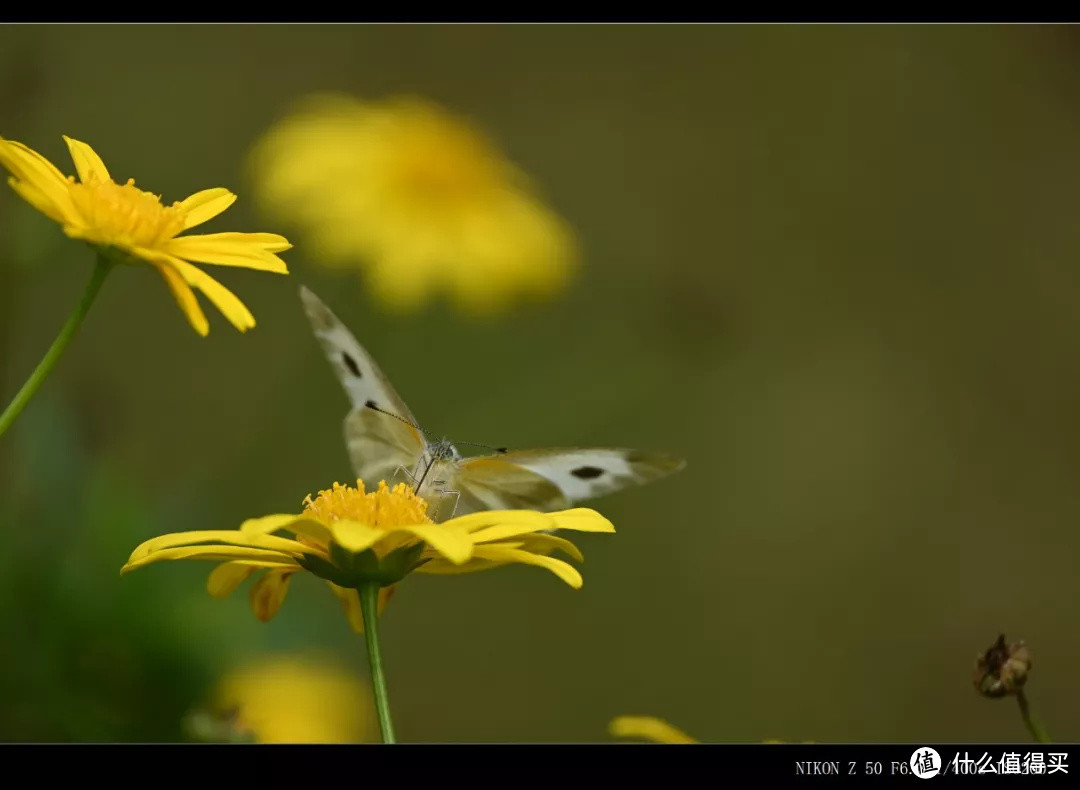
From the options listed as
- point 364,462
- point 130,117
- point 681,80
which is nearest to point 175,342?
point 130,117

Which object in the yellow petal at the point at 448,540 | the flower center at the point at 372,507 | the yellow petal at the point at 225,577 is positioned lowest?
the yellow petal at the point at 448,540

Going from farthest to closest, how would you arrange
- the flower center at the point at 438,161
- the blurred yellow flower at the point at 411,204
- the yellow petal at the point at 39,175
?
the flower center at the point at 438,161, the blurred yellow flower at the point at 411,204, the yellow petal at the point at 39,175

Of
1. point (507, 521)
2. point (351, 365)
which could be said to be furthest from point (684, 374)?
point (507, 521)

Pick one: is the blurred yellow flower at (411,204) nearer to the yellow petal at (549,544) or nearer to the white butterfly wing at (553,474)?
the white butterfly wing at (553,474)

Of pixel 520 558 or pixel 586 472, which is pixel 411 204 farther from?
pixel 520 558

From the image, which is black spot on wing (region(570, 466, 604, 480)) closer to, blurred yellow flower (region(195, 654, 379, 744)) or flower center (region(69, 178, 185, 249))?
flower center (region(69, 178, 185, 249))

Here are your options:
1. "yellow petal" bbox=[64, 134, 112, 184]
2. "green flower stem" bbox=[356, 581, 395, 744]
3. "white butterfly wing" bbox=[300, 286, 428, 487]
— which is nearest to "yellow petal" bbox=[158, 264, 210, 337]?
"yellow petal" bbox=[64, 134, 112, 184]
